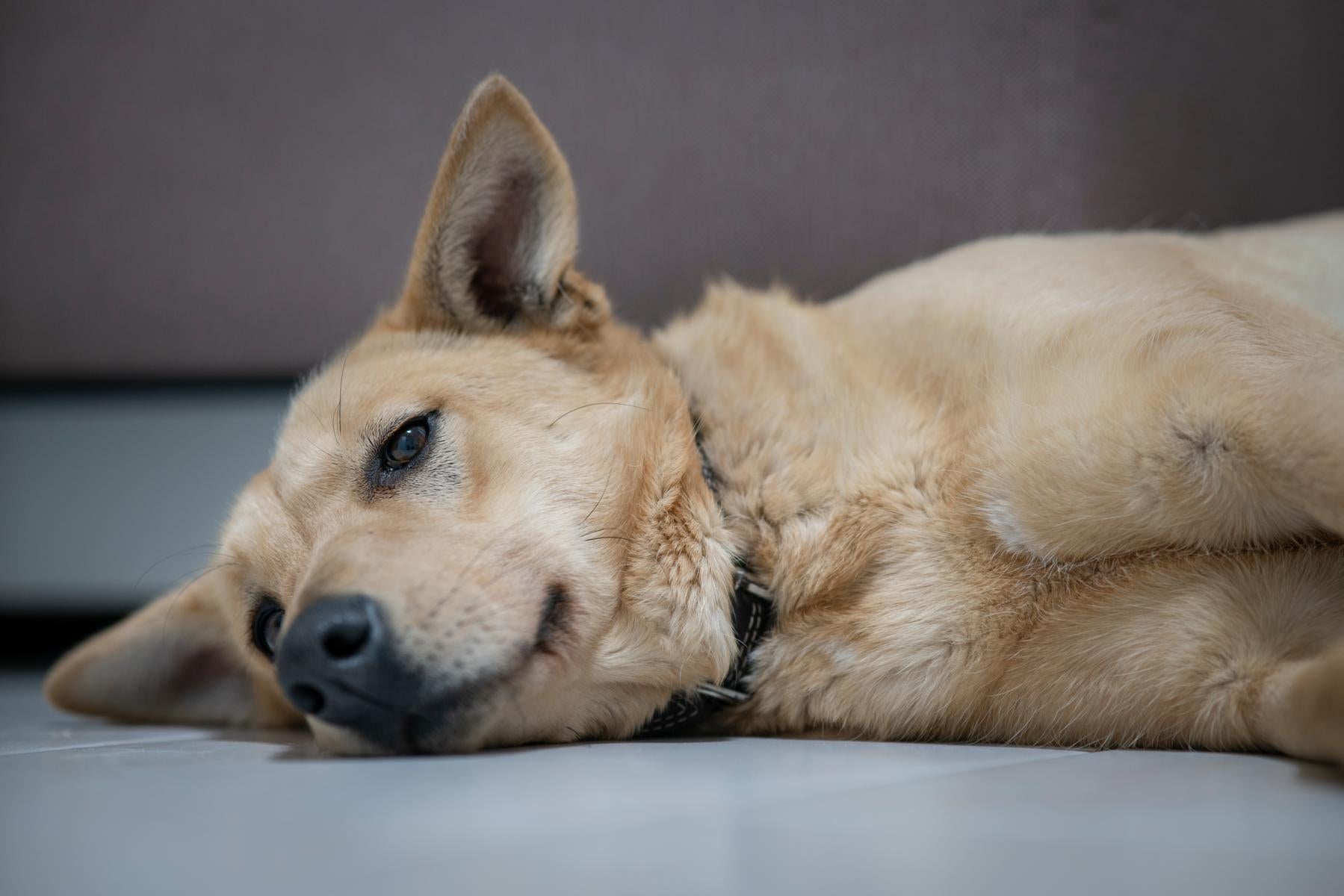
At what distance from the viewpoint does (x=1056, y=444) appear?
4.98 ft

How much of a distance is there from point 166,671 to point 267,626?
0.52m

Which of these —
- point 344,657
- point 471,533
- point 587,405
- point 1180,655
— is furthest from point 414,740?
point 1180,655

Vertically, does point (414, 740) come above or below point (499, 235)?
below

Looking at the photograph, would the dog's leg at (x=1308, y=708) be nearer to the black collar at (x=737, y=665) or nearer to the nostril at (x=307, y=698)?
the black collar at (x=737, y=665)

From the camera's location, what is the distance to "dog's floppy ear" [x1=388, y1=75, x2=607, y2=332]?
1811mm

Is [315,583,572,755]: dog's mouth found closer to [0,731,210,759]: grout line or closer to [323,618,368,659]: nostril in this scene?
[323,618,368,659]: nostril

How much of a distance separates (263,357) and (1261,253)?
2786mm

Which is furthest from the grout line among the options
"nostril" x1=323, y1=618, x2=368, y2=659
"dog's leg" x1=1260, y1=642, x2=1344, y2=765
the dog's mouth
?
"dog's leg" x1=1260, y1=642, x2=1344, y2=765


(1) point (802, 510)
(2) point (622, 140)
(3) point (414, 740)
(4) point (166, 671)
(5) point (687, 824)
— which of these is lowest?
(4) point (166, 671)

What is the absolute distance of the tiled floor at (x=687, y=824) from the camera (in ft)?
2.89

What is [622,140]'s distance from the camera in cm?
283

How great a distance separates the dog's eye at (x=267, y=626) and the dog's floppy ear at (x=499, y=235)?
62cm

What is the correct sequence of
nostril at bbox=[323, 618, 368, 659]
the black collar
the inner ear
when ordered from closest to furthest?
nostril at bbox=[323, 618, 368, 659]
the black collar
the inner ear

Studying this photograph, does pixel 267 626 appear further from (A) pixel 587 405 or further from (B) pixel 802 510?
(B) pixel 802 510
